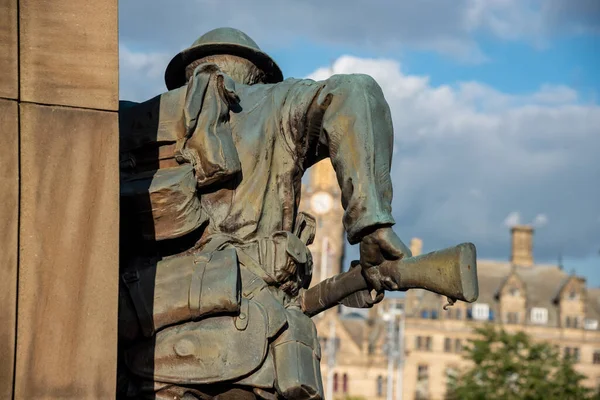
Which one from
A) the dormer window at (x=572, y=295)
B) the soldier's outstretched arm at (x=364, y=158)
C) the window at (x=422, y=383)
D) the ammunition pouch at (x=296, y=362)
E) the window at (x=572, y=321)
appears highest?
the dormer window at (x=572, y=295)

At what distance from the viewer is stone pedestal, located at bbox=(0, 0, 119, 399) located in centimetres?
519

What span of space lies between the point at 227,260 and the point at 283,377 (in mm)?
512

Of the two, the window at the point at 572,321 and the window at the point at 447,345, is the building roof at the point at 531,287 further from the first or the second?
the window at the point at 447,345

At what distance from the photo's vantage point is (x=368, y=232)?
18.8 ft

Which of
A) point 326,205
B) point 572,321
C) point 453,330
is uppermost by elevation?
point 326,205

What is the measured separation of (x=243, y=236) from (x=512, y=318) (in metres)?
86.0

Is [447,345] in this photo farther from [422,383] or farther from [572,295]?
[572,295]

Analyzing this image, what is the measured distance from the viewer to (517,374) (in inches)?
2386

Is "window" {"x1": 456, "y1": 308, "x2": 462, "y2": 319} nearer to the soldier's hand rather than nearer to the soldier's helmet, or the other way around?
the soldier's helmet

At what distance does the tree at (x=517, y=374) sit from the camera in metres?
58.8

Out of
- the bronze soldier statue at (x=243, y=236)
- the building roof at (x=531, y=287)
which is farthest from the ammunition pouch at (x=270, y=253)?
the building roof at (x=531, y=287)

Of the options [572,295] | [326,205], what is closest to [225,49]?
[572,295]

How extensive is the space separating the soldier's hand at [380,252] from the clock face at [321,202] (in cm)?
10748

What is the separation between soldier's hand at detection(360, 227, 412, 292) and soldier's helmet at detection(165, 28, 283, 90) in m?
1.19
